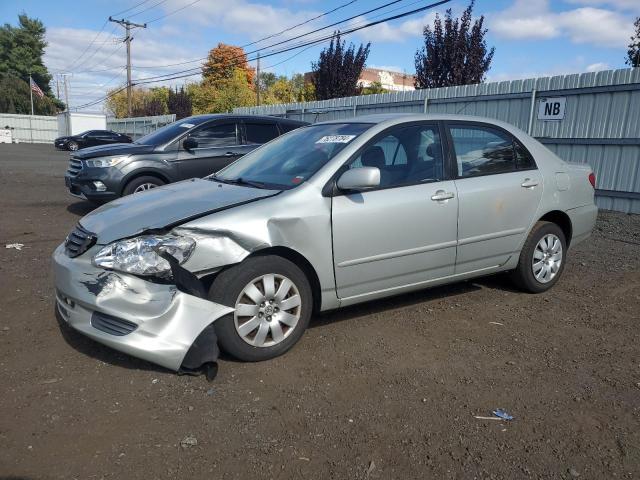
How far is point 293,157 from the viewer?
436 centimetres

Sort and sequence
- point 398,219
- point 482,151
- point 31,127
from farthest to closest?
point 31,127, point 482,151, point 398,219

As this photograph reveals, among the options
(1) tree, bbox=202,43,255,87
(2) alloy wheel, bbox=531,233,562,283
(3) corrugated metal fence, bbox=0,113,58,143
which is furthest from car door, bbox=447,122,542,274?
(1) tree, bbox=202,43,255,87

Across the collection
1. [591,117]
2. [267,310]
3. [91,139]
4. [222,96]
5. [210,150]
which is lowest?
[267,310]

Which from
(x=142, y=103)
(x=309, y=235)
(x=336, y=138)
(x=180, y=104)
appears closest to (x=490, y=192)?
(x=336, y=138)

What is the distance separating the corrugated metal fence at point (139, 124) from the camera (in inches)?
1281

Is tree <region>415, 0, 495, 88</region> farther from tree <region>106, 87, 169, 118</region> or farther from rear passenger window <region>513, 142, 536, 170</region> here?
tree <region>106, 87, 169, 118</region>

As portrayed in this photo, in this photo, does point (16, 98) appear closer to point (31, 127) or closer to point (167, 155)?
point (31, 127)

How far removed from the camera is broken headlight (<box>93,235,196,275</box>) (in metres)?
3.24

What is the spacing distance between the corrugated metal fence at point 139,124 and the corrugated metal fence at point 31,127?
9.26 m

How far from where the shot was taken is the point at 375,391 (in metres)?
3.22

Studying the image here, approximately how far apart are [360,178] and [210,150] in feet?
18.2

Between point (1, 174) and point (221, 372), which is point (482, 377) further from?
point (1, 174)

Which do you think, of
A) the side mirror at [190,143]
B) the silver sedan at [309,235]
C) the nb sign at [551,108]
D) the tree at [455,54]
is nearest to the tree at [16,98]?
the tree at [455,54]

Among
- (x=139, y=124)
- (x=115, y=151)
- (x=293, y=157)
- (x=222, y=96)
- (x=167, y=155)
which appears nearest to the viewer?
(x=293, y=157)
